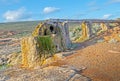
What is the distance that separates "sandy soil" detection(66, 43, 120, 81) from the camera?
53.1ft

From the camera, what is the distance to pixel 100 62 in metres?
18.5

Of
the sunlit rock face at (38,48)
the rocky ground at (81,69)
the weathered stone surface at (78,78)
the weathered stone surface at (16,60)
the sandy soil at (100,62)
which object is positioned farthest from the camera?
the weathered stone surface at (16,60)

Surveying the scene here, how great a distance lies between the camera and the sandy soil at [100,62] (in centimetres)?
1619

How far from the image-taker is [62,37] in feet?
84.9

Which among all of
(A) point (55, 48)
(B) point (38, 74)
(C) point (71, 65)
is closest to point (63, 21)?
(A) point (55, 48)

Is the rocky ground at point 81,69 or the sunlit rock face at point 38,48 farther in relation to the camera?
the sunlit rock face at point 38,48

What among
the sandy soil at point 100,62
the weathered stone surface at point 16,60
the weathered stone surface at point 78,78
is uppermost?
the sandy soil at point 100,62

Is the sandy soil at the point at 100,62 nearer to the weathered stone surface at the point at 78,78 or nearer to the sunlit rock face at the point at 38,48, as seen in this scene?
the weathered stone surface at the point at 78,78

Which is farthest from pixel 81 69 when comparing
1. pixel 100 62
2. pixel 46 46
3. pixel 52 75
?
pixel 46 46

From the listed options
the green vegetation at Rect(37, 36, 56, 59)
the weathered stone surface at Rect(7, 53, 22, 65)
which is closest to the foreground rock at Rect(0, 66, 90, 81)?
the green vegetation at Rect(37, 36, 56, 59)

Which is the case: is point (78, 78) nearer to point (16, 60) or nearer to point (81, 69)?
point (81, 69)

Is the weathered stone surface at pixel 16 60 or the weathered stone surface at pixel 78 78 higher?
the weathered stone surface at pixel 78 78

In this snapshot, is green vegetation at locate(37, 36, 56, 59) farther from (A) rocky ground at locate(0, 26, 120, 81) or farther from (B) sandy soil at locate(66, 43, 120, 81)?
(B) sandy soil at locate(66, 43, 120, 81)

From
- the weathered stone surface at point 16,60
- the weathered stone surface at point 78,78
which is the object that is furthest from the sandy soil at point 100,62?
the weathered stone surface at point 16,60
